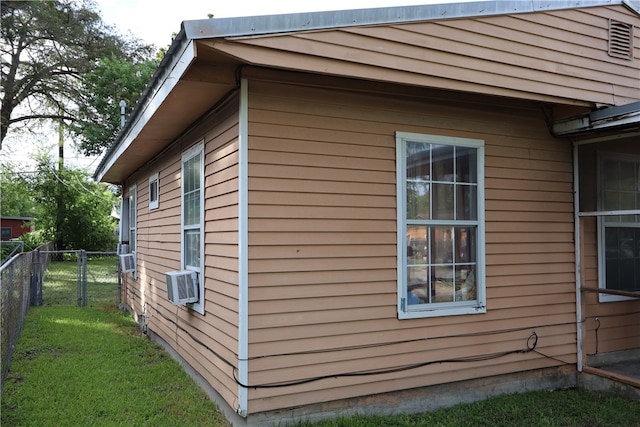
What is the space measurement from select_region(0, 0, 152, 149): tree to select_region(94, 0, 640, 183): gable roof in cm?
1996

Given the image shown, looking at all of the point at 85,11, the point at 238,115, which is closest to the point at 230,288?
the point at 238,115

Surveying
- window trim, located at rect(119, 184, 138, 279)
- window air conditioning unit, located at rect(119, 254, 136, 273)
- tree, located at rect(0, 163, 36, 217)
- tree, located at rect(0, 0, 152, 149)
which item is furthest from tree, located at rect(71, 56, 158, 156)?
window air conditioning unit, located at rect(119, 254, 136, 273)

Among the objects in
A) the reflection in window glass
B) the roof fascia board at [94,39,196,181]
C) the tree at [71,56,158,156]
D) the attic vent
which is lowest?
the reflection in window glass

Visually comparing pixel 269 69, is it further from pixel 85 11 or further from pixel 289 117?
pixel 85 11

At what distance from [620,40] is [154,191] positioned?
6.09m

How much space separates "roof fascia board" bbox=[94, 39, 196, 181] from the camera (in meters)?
3.09

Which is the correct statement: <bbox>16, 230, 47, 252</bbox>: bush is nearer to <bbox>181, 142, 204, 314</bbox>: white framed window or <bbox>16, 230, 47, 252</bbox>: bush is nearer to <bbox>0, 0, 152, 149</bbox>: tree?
<bbox>0, 0, 152, 149</bbox>: tree

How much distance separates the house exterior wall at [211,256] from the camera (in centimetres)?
376

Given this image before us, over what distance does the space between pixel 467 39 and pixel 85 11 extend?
22.9 metres

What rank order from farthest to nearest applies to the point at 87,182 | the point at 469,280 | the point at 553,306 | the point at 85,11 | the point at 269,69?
the point at 87,182 → the point at 85,11 → the point at 553,306 → the point at 469,280 → the point at 269,69

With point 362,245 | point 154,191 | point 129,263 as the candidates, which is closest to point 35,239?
point 129,263

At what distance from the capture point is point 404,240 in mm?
4117

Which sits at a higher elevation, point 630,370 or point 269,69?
point 269,69

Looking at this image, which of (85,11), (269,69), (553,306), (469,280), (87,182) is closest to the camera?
(269,69)
